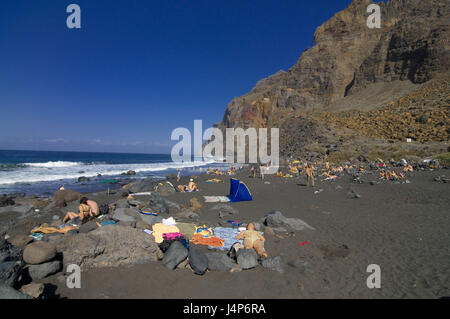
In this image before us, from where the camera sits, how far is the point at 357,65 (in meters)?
63.2

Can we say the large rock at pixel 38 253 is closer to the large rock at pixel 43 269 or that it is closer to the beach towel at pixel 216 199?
the large rock at pixel 43 269

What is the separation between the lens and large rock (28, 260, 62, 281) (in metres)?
4.12

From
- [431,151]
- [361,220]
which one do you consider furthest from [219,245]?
[431,151]

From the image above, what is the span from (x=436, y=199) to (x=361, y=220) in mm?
4662

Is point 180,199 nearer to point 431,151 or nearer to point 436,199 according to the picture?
point 436,199

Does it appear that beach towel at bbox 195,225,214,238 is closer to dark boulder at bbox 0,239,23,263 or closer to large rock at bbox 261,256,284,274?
large rock at bbox 261,256,284,274

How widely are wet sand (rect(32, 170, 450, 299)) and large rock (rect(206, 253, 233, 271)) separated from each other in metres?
0.13

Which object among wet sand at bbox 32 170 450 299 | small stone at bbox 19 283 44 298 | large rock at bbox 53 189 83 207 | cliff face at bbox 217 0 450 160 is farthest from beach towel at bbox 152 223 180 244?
cliff face at bbox 217 0 450 160

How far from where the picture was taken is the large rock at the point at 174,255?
4.87 m

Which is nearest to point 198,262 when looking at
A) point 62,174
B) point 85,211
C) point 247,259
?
point 247,259

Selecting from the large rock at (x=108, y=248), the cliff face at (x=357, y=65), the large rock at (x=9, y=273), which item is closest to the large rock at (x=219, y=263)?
the large rock at (x=108, y=248)

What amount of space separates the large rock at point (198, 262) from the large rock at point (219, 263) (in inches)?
4.5

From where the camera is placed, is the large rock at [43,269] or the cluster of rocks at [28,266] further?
the large rock at [43,269]

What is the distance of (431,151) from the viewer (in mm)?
22266
